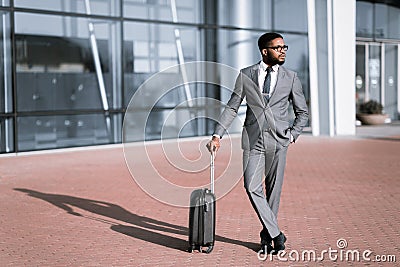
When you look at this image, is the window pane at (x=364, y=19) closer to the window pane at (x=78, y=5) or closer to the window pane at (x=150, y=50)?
the window pane at (x=150, y=50)

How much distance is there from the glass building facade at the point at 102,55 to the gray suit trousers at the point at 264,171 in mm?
10812

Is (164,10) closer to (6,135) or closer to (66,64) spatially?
(66,64)

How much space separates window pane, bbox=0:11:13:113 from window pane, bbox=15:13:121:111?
0.84 feet

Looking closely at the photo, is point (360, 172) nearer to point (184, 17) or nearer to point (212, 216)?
point (212, 216)

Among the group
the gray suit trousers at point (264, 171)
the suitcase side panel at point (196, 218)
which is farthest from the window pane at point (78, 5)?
the gray suit trousers at point (264, 171)

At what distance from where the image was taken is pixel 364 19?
92.5ft

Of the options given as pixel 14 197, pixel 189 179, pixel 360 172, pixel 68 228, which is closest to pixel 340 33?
pixel 360 172

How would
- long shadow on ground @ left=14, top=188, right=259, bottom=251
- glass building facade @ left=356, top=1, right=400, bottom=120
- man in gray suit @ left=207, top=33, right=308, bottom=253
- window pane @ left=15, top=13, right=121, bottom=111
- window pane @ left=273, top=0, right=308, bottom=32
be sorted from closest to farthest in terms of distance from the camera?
1. man in gray suit @ left=207, top=33, right=308, bottom=253
2. long shadow on ground @ left=14, top=188, right=259, bottom=251
3. window pane @ left=15, top=13, right=121, bottom=111
4. window pane @ left=273, top=0, right=308, bottom=32
5. glass building facade @ left=356, top=1, right=400, bottom=120

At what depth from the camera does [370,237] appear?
24.7ft

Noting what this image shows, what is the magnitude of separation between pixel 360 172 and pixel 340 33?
340 inches

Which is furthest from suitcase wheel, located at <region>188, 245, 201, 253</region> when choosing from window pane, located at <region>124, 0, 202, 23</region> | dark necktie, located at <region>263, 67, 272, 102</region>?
window pane, located at <region>124, 0, 202, 23</region>

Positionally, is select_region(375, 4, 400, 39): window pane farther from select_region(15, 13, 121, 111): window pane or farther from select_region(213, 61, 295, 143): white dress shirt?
select_region(213, 61, 295, 143): white dress shirt

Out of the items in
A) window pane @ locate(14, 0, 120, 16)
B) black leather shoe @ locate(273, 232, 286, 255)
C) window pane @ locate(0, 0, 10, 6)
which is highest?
window pane @ locate(14, 0, 120, 16)

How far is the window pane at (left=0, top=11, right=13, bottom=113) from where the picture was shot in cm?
1617
